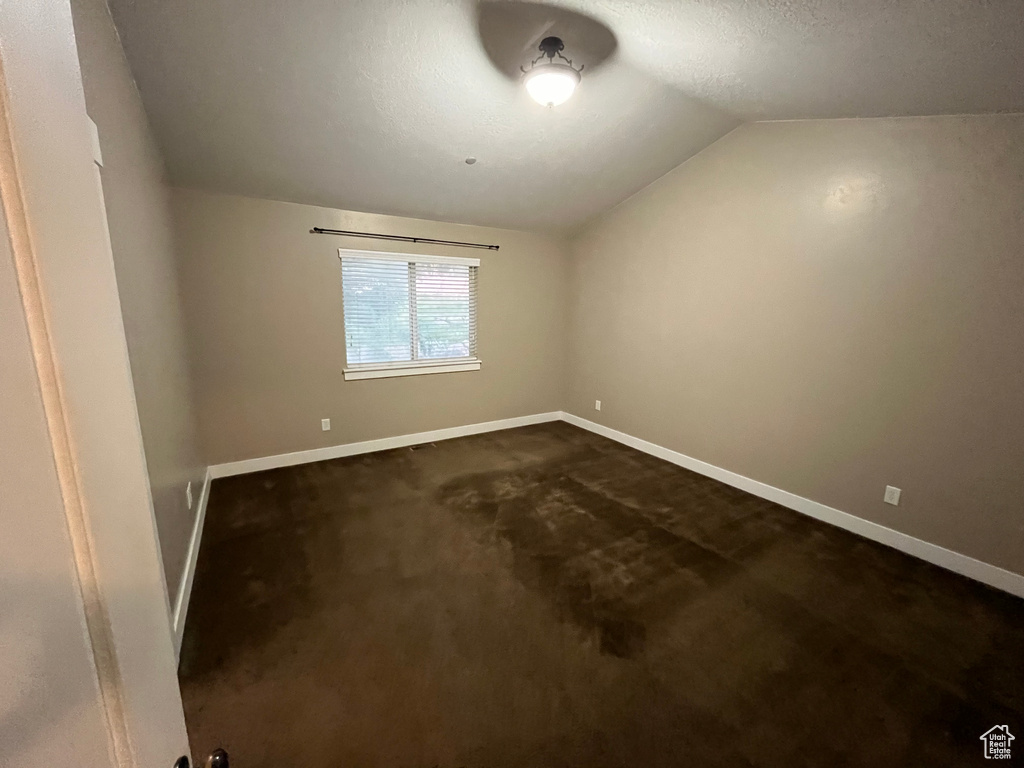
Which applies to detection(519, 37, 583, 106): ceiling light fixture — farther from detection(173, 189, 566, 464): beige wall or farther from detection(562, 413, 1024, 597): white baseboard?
detection(562, 413, 1024, 597): white baseboard

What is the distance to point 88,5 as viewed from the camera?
4.25 feet

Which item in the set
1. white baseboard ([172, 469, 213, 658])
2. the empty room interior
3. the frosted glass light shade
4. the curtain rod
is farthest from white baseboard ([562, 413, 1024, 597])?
white baseboard ([172, 469, 213, 658])

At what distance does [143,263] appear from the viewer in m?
1.77

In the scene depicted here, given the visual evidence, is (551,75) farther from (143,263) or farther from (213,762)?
(213,762)

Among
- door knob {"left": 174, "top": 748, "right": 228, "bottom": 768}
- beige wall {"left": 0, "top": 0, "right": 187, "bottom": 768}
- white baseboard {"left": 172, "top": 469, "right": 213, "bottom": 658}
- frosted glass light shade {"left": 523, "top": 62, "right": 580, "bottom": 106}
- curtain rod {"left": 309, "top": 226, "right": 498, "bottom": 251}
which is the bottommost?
white baseboard {"left": 172, "top": 469, "right": 213, "bottom": 658}

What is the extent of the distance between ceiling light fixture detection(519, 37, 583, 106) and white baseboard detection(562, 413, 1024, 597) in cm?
295

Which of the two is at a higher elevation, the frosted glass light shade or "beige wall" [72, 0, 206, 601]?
the frosted glass light shade

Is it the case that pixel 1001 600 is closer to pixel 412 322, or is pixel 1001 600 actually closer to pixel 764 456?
pixel 764 456

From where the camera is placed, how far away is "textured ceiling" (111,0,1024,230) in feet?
5.38

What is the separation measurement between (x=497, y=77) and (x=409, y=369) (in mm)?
2563

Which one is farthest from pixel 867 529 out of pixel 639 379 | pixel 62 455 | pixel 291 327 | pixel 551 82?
pixel 291 327

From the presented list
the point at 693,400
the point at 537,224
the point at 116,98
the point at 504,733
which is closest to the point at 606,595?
the point at 504,733

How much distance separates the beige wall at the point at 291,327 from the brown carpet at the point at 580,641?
874mm

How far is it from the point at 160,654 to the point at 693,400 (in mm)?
3571
